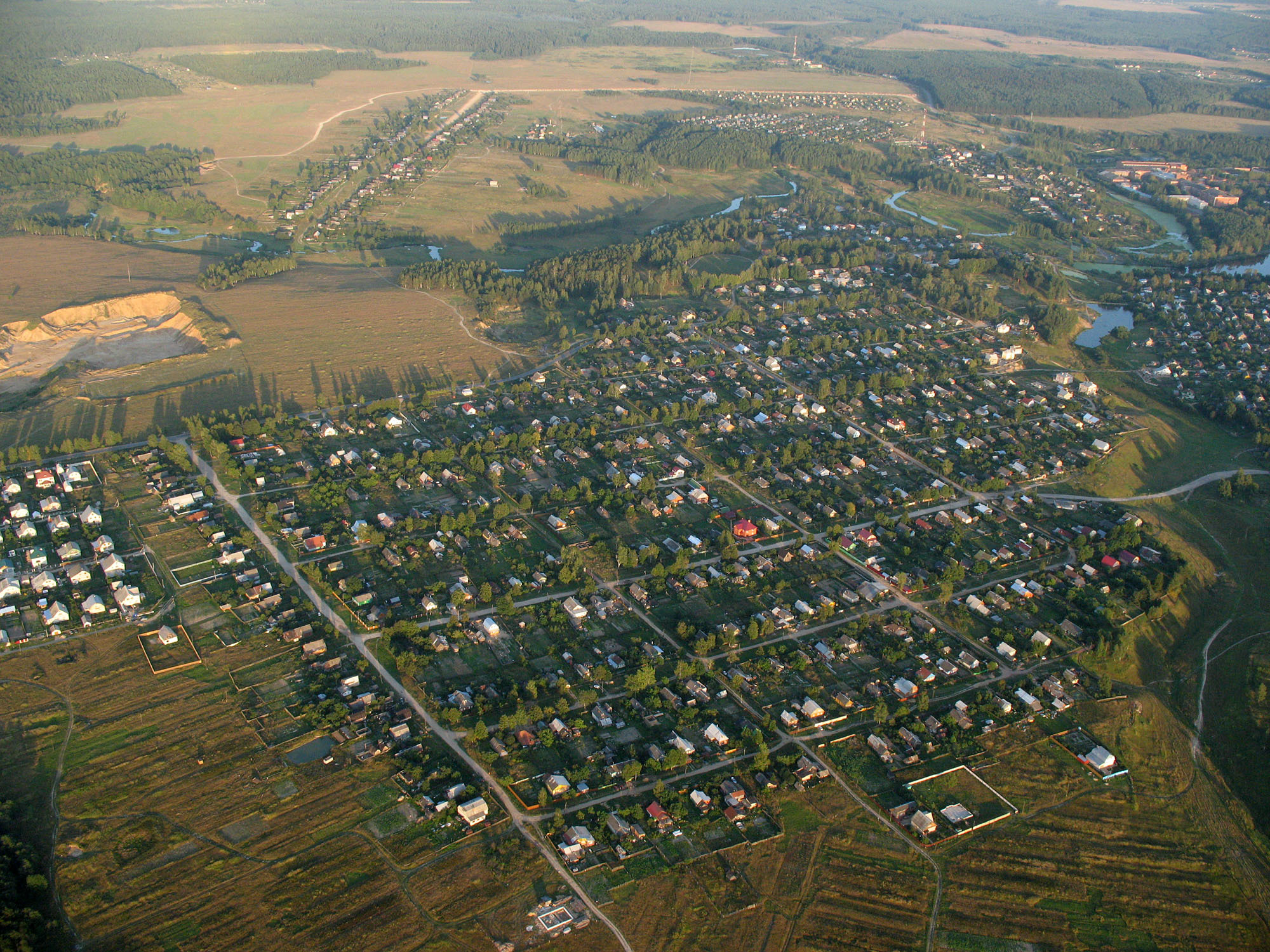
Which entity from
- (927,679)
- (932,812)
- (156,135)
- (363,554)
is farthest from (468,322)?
(156,135)

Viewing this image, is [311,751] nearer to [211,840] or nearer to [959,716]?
[211,840]

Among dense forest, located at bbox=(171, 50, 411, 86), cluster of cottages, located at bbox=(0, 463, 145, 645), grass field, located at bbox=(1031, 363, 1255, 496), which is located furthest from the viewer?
dense forest, located at bbox=(171, 50, 411, 86)

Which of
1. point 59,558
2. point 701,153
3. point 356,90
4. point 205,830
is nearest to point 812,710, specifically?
point 205,830

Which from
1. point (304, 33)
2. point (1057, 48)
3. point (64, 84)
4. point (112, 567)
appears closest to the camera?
point (112, 567)

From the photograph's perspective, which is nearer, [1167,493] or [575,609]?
[575,609]

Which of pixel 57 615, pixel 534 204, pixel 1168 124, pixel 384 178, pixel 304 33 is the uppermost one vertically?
pixel 304 33

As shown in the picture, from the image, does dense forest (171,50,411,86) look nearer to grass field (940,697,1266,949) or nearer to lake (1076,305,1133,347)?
lake (1076,305,1133,347)

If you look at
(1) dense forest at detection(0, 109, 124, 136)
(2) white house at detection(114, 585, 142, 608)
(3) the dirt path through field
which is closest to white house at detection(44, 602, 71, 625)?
(2) white house at detection(114, 585, 142, 608)
